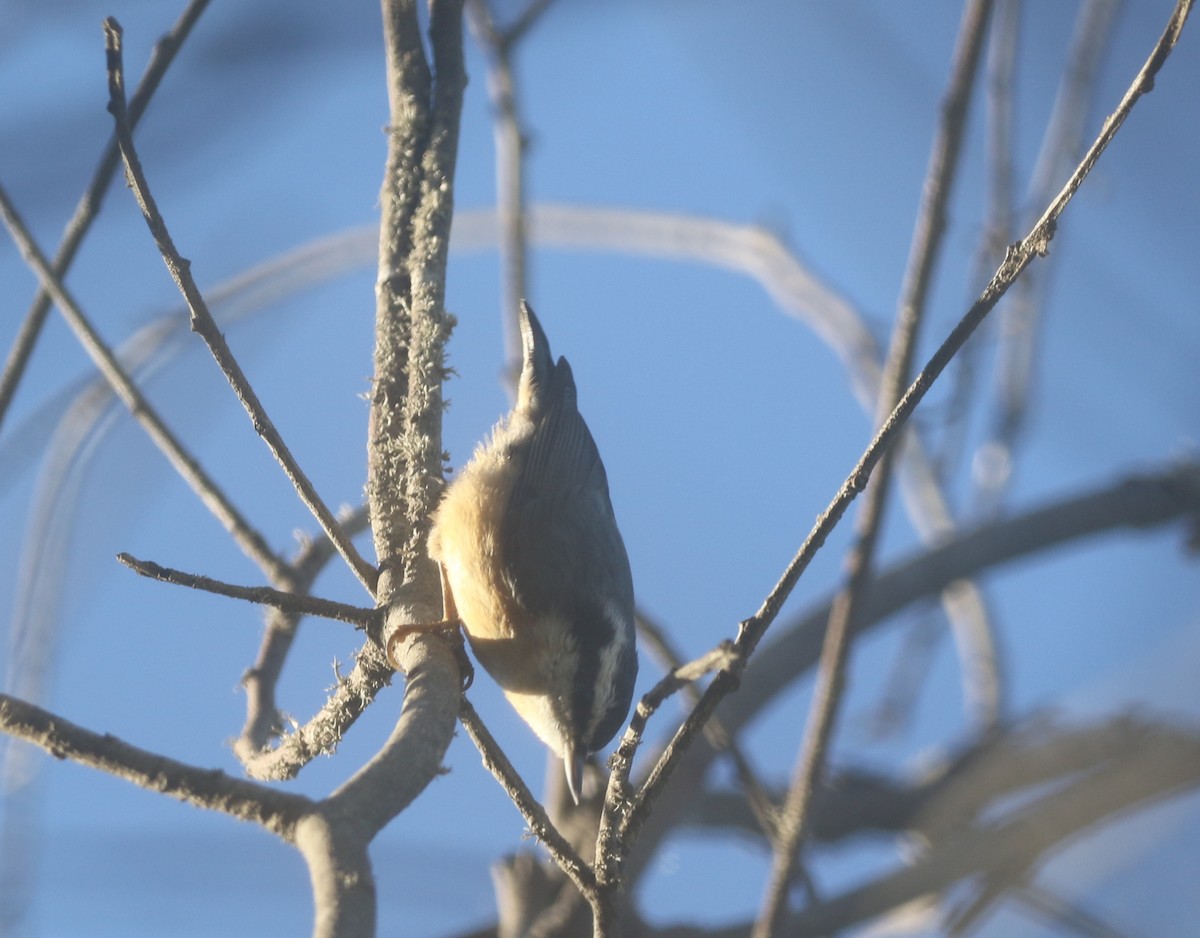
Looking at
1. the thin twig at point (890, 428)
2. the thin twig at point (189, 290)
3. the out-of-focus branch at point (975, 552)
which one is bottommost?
the thin twig at point (890, 428)

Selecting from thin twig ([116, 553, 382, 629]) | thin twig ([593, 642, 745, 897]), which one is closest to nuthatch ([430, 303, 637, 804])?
thin twig ([116, 553, 382, 629])

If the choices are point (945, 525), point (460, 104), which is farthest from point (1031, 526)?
point (460, 104)

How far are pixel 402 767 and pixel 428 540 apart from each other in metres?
0.74

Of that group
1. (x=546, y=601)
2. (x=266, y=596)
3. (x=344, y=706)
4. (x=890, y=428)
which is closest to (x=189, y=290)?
(x=266, y=596)

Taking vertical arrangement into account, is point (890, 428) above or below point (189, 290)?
below

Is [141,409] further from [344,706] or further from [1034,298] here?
[1034,298]

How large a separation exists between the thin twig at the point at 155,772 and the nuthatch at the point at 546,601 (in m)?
1.11

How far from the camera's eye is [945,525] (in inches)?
180

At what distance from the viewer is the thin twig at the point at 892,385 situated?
269 centimetres

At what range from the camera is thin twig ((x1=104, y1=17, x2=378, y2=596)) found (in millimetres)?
1866

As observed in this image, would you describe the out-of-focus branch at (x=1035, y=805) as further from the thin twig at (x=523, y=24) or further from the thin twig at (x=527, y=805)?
the thin twig at (x=523, y=24)

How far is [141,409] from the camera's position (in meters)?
2.32

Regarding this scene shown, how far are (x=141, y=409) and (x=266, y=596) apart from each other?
26.6 inches

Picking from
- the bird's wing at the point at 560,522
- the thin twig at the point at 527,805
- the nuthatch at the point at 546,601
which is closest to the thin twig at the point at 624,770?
the thin twig at the point at 527,805
